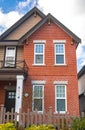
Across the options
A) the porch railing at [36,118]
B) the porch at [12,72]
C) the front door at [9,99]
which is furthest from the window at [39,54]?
the porch railing at [36,118]

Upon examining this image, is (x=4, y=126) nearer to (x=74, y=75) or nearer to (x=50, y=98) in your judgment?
(x=50, y=98)

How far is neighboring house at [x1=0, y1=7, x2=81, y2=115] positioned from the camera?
16.2 metres

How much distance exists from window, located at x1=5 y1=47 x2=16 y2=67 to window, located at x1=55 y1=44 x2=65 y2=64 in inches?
151

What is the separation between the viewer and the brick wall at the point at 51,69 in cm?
1631

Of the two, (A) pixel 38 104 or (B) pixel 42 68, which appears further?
(B) pixel 42 68

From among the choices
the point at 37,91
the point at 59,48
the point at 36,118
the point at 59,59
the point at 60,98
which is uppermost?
the point at 59,48

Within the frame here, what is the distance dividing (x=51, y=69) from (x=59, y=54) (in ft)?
4.84

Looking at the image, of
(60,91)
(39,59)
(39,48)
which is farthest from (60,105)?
(39,48)

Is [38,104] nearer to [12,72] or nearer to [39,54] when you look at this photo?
[12,72]

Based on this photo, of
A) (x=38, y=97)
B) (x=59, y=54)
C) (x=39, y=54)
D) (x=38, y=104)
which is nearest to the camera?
(x=38, y=104)

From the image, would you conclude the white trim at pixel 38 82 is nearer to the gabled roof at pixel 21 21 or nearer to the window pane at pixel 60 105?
the window pane at pixel 60 105

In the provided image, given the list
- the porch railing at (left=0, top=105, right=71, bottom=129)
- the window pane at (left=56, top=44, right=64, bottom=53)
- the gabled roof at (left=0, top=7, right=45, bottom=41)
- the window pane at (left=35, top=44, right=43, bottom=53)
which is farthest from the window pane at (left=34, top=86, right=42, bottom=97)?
the gabled roof at (left=0, top=7, right=45, bottom=41)

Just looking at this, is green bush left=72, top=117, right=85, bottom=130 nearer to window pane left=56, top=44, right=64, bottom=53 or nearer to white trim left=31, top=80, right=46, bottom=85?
white trim left=31, top=80, right=46, bottom=85

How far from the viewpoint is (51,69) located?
1733 cm
